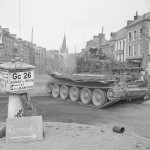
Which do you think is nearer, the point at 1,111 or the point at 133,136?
the point at 133,136

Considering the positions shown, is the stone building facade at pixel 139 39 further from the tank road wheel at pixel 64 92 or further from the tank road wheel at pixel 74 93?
the tank road wheel at pixel 74 93

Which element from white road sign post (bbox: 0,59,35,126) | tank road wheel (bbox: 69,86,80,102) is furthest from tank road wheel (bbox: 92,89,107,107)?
white road sign post (bbox: 0,59,35,126)

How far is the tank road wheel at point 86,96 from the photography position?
1230 cm

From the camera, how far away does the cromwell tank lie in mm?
11188

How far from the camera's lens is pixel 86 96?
12594mm

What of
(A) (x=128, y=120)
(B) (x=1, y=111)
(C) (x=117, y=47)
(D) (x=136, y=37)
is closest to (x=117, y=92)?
(A) (x=128, y=120)

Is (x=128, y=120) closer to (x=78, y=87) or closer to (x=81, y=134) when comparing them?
(x=81, y=134)

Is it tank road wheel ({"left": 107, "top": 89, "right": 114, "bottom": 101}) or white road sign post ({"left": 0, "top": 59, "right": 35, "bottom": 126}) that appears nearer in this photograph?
white road sign post ({"left": 0, "top": 59, "right": 35, "bottom": 126})

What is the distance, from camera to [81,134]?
236 inches

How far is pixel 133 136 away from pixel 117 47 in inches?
1828

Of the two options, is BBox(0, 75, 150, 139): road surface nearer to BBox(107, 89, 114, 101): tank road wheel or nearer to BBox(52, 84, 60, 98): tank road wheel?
BBox(107, 89, 114, 101): tank road wheel

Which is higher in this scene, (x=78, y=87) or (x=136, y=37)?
(x=136, y=37)

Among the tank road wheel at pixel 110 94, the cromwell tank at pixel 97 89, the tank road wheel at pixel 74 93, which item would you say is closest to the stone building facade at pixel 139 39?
the cromwell tank at pixel 97 89

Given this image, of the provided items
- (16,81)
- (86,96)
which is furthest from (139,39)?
(16,81)
